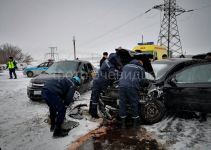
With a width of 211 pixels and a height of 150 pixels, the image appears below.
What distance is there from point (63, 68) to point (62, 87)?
10.6 ft

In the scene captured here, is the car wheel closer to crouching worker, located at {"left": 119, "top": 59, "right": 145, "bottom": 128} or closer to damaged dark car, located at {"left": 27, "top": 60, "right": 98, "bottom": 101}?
crouching worker, located at {"left": 119, "top": 59, "right": 145, "bottom": 128}

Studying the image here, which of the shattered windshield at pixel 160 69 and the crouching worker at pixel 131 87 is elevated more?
the shattered windshield at pixel 160 69

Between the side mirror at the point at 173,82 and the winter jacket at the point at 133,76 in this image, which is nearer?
the winter jacket at the point at 133,76

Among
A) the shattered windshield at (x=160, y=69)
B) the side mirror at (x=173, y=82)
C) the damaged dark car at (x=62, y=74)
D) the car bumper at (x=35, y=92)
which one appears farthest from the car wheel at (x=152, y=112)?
the car bumper at (x=35, y=92)

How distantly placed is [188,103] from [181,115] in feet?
3.08

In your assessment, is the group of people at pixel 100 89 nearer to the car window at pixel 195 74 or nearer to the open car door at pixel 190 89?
the open car door at pixel 190 89

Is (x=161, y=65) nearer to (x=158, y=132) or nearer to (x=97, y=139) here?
(x=158, y=132)

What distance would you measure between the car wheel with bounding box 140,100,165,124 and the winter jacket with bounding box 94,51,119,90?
43.2 inches

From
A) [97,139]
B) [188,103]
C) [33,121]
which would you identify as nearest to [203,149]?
[188,103]

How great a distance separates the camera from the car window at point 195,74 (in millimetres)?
3346

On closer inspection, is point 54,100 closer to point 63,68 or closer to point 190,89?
point 190,89

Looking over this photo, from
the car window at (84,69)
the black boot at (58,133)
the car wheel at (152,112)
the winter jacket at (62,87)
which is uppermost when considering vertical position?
the car window at (84,69)

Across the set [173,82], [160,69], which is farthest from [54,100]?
[160,69]

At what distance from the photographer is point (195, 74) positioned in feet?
11.4
